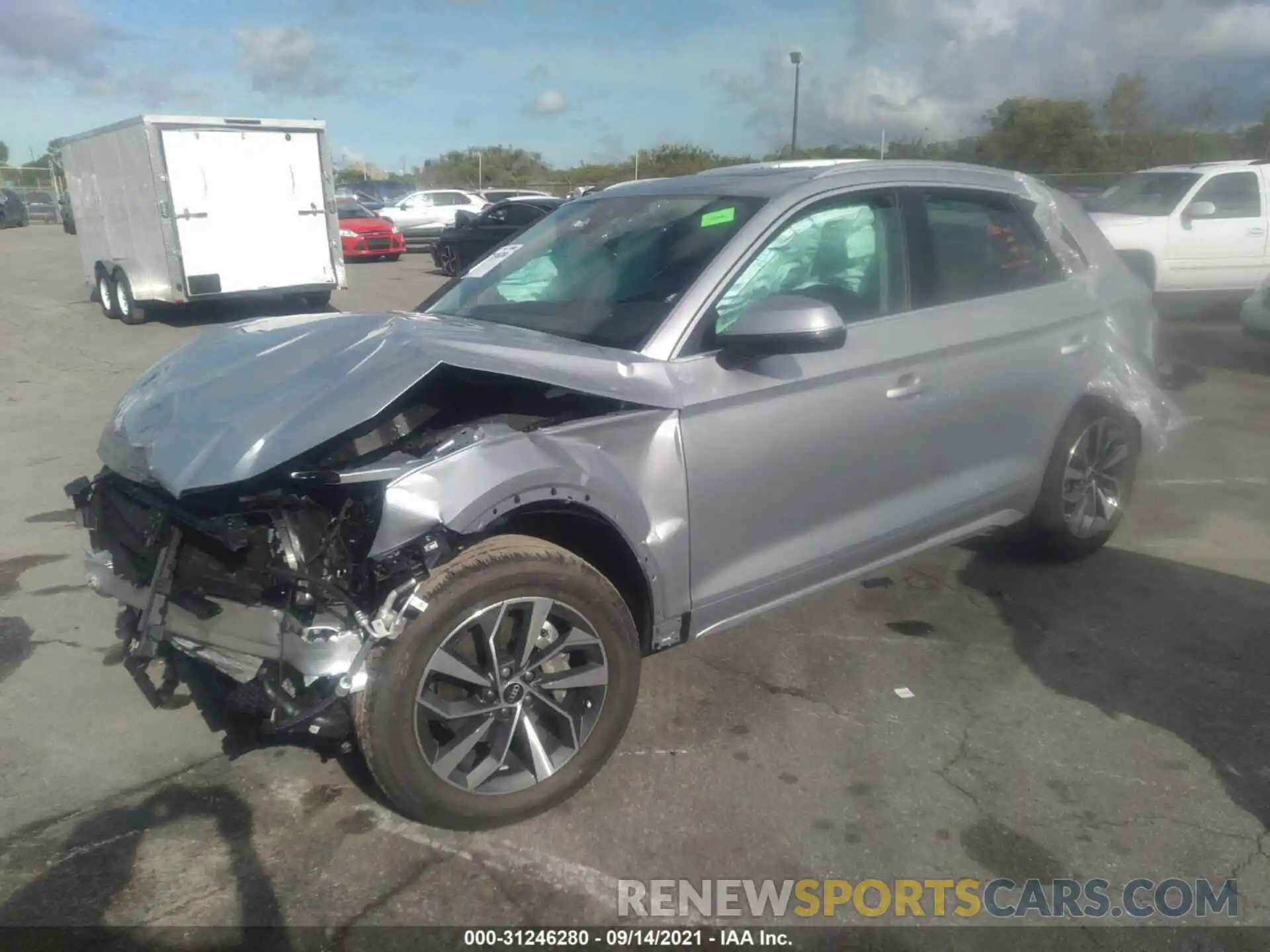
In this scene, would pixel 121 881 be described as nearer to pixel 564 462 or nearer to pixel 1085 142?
pixel 564 462

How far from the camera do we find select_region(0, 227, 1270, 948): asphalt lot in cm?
270

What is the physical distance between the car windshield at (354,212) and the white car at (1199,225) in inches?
635

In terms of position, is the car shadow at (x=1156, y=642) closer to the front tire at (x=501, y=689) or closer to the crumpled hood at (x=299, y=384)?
the front tire at (x=501, y=689)

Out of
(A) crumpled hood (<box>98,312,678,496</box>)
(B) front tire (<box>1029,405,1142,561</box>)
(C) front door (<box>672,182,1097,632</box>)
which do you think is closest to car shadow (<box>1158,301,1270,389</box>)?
(B) front tire (<box>1029,405,1142,561</box>)

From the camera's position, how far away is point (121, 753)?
10.8ft

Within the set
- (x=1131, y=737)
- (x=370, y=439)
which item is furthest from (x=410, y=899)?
(x=1131, y=737)

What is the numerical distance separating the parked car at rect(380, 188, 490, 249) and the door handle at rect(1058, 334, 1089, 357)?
23.7 m

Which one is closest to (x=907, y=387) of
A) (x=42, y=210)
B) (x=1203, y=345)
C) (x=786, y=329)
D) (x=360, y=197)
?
(x=786, y=329)

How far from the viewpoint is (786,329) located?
118 inches

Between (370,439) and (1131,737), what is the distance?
280 cm

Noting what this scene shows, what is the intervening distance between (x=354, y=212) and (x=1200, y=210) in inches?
713

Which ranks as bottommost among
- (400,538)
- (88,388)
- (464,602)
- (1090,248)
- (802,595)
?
(88,388)

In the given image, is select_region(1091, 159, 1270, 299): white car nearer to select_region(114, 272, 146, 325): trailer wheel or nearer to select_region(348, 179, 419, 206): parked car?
select_region(114, 272, 146, 325): trailer wheel

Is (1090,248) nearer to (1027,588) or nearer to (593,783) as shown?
(1027,588)
